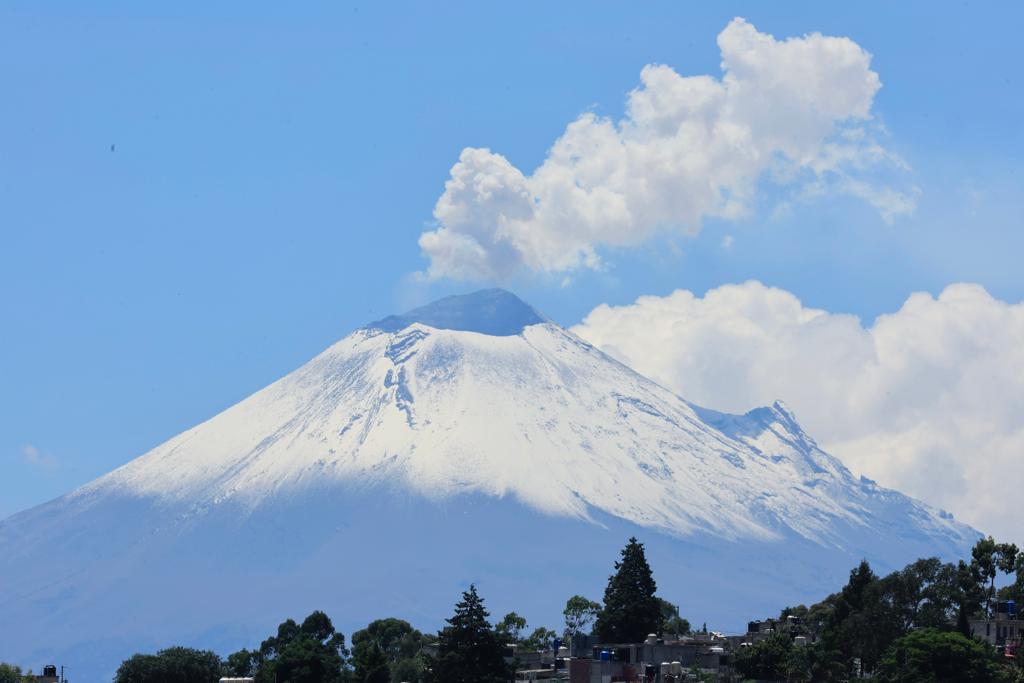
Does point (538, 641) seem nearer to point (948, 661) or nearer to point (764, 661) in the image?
point (764, 661)

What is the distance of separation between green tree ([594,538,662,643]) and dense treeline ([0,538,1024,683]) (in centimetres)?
6

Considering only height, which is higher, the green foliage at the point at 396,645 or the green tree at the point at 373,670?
the green foliage at the point at 396,645

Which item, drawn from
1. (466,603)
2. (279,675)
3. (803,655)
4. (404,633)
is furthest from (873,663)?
(404,633)

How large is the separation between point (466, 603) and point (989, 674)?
23247mm

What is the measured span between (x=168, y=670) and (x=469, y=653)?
30164 mm

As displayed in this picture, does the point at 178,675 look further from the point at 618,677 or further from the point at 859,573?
the point at 859,573

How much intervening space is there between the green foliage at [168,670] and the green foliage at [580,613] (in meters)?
45.5

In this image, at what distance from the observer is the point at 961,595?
96.7 meters

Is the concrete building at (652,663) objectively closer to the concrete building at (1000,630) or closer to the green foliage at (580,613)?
the concrete building at (1000,630)

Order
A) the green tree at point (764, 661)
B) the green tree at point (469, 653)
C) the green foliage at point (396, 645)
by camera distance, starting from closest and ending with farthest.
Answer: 1. the green tree at point (469, 653)
2. the green tree at point (764, 661)
3. the green foliage at point (396, 645)

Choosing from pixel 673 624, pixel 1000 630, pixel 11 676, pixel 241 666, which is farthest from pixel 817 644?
pixel 673 624

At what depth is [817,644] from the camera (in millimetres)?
100562

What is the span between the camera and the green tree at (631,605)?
118 m

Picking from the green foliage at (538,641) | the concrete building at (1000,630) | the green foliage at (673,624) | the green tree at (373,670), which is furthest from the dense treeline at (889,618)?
the green foliage at (538,641)
